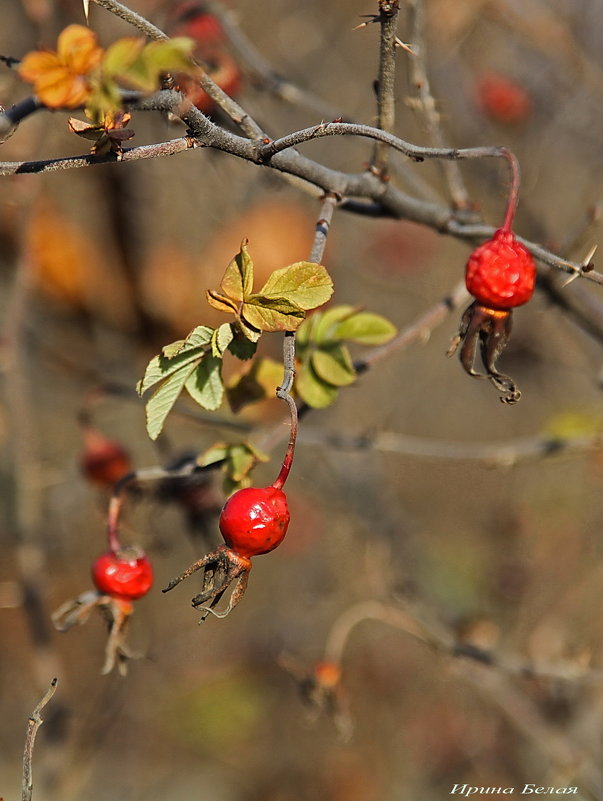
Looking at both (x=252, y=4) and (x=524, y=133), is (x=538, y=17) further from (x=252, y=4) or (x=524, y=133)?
(x=252, y=4)

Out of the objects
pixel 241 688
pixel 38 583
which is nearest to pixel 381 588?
pixel 38 583

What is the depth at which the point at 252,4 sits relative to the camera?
4.35m

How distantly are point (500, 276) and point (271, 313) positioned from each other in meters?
0.38

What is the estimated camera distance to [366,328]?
1.52 metres

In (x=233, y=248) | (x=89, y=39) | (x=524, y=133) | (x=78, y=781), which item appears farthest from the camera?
(x=233, y=248)

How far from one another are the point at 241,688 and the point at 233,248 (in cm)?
258

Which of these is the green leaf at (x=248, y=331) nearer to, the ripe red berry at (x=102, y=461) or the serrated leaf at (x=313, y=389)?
the serrated leaf at (x=313, y=389)

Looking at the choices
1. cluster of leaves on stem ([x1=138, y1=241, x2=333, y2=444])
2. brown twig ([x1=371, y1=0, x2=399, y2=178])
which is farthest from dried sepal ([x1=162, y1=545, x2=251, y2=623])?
brown twig ([x1=371, y1=0, x2=399, y2=178])

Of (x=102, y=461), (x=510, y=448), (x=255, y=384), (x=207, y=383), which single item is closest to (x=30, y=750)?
(x=207, y=383)

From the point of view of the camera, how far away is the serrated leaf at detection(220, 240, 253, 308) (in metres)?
1.14

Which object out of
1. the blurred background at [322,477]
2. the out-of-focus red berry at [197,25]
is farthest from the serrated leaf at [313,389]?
the blurred background at [322,477]

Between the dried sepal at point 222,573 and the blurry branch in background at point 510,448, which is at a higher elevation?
the dried sepal at point 222,573

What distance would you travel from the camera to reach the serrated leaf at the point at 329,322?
4.92ft

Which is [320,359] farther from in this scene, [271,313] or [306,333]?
[271,313]
